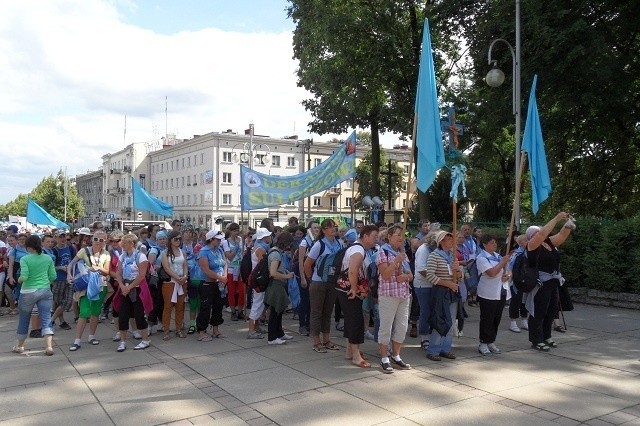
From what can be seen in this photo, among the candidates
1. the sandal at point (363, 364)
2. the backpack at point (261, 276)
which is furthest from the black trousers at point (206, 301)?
the sandal at point (363, 364)

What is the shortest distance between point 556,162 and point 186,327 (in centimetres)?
1815

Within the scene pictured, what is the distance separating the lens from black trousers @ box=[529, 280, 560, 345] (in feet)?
25.7

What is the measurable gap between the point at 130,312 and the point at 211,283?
1.27 m

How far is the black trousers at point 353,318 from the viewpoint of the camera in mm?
6902

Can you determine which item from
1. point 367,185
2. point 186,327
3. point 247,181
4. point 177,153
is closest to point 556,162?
point 247,181

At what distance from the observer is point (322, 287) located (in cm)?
776

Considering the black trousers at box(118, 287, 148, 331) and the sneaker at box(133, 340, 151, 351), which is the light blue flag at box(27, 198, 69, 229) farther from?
the sneaker at box(133, 340, 151, 351)

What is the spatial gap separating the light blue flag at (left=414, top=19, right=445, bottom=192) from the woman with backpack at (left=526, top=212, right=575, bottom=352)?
1968 mm

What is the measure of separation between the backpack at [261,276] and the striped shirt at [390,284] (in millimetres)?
2171

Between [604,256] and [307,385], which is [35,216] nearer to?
[307,385]

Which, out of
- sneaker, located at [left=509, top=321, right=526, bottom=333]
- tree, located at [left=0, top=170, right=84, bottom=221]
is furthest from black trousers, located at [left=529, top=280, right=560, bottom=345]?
tree, located at [left=0, top=170, right=84, bottom=221]

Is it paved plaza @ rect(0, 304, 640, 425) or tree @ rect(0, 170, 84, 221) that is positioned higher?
tree @ rect(0, 170, 84, 221)

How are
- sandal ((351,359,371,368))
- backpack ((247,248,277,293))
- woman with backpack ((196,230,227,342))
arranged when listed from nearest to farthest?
sandal ((351,359,371,368))
backpack ((247,248,277,293))
woman with backpack ((196,230,227,342))

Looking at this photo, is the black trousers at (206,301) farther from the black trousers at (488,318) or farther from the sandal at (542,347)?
the sandal at (542,347)
